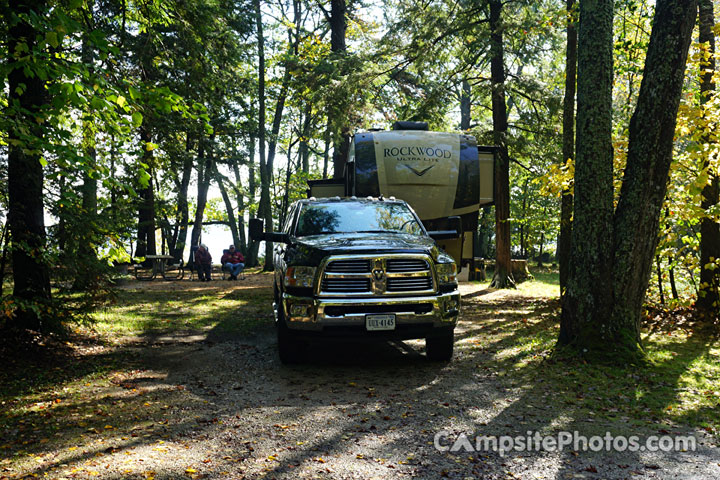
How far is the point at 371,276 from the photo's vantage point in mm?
6820

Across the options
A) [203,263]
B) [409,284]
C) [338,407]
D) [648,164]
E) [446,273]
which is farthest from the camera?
[203,263]

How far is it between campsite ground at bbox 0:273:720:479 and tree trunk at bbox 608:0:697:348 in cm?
84

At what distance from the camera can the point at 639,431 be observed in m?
4.93

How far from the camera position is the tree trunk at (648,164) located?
691 centimetres

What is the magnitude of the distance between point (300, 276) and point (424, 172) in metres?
6.02

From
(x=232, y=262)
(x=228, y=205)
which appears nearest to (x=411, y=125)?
(x=232, y=262)

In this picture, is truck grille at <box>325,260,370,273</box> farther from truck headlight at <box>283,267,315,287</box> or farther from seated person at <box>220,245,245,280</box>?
seated person at <box>220,245,245,280</box>

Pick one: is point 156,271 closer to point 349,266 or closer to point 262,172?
point 262,172

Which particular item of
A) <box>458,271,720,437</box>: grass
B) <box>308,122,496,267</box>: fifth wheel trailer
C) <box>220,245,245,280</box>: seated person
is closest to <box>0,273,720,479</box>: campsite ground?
<box>458,271,720,437</box>: grass

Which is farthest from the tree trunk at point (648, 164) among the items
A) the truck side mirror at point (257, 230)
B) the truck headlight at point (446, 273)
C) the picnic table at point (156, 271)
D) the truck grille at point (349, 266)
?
the picnic table at point (156, 271)

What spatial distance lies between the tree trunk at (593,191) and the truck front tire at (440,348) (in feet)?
5.37

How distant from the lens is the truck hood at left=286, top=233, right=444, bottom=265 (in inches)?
271

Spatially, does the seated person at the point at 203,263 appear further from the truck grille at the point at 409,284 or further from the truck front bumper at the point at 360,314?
the truck grille at the point at 409,284

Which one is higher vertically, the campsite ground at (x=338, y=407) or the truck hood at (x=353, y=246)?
the truck hood at (x=353, y=246)
